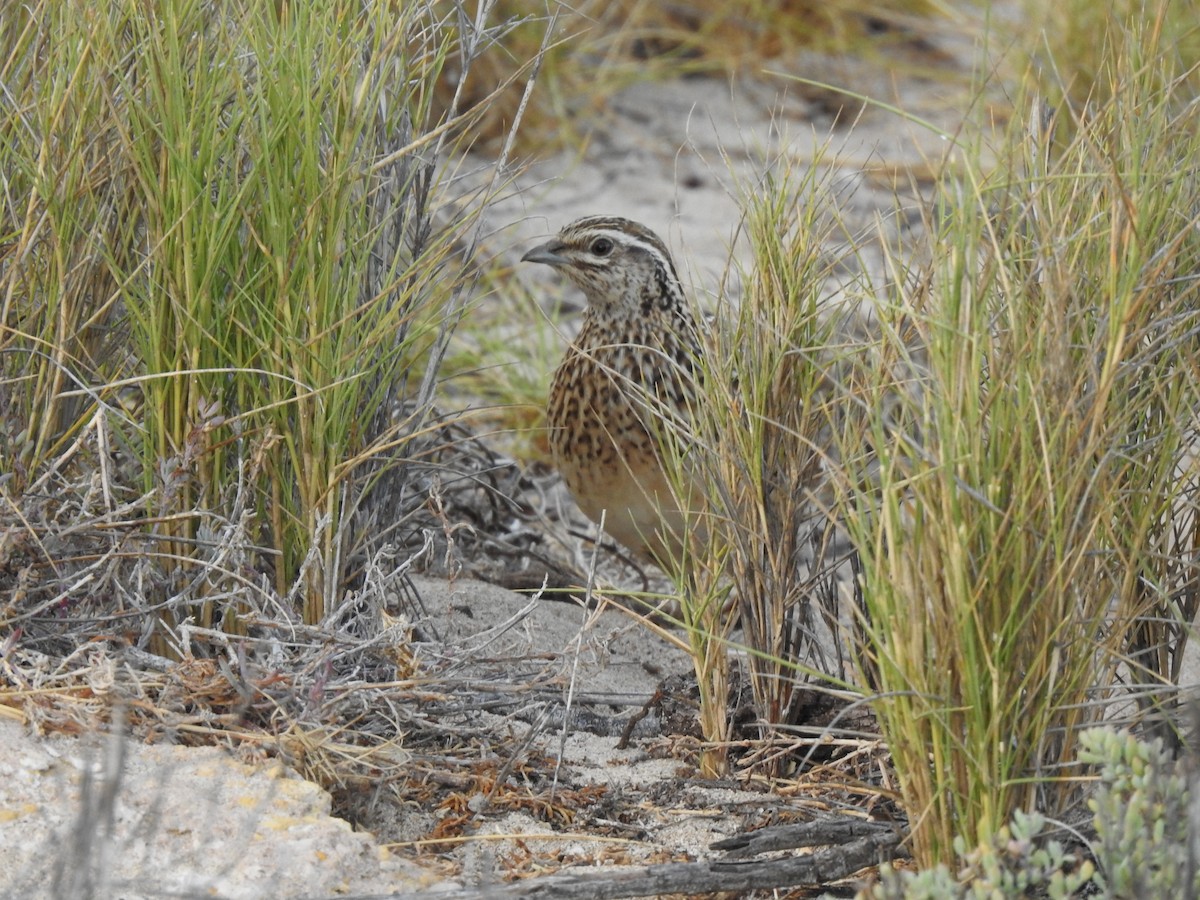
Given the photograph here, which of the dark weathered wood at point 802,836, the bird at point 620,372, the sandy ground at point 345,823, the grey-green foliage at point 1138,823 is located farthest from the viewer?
the bird at point 620,372

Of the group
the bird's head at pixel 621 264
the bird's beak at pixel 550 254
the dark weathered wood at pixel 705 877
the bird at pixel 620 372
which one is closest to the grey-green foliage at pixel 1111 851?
the dark weathered wood at pixel 705 877

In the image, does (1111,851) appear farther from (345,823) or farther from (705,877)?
(345,823)

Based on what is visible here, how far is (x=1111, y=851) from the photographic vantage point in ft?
8.61

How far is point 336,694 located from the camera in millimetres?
3330

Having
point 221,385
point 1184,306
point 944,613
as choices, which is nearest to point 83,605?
point 221,385

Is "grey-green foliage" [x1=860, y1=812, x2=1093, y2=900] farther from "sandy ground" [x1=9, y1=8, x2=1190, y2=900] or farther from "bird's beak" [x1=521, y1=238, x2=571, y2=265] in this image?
"bird's beak" [x1=521, y1=238, x2=571, y2=265]

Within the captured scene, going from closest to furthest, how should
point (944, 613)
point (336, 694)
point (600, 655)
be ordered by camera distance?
point (944, 613) → point (336, 694) → point (600, 655)

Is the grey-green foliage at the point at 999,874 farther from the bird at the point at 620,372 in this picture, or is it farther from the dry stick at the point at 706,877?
the bird at the point at 620,372

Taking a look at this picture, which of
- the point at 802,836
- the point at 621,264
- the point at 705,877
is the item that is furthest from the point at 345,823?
the point at 621,264

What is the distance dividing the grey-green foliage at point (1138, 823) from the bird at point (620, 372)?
6.02ft

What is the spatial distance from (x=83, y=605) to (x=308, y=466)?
539 mm

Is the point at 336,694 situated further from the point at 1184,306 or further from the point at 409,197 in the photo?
the point at 1184,306

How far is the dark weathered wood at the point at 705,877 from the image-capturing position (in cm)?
284

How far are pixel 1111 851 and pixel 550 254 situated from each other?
8.63 feet
